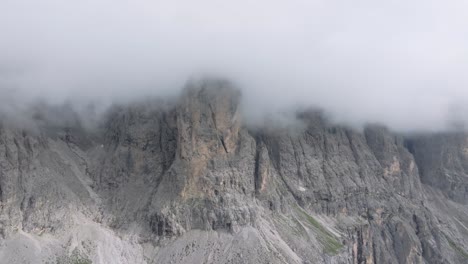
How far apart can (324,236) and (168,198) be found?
56.9 metres

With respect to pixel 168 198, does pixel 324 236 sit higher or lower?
lower

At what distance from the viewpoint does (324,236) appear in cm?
18175

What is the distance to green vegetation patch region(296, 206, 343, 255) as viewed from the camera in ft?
580

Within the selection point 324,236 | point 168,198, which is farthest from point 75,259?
point 324,236

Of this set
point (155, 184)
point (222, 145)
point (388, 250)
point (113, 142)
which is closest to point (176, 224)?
point (155, 184)

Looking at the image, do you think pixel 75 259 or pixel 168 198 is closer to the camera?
pixel 75 259

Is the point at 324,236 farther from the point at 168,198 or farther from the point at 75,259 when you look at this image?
the point at 75,259

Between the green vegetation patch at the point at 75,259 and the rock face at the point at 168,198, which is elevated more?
the rock face at the point at 168,198

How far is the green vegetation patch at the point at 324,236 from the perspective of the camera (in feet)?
580

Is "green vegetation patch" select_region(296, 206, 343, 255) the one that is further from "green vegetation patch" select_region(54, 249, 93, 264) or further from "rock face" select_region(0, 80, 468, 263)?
"green vegetation patch" select_region(54, 249, 93, 264)

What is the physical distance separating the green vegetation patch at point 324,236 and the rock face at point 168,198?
19.1 inches

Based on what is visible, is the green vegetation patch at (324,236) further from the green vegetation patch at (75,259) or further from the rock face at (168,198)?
the green vegetation patch at (75,259)

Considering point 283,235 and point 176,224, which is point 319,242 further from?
point 176,224

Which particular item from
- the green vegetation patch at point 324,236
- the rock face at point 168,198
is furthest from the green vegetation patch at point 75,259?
the green vegetation patch at point 324,236
